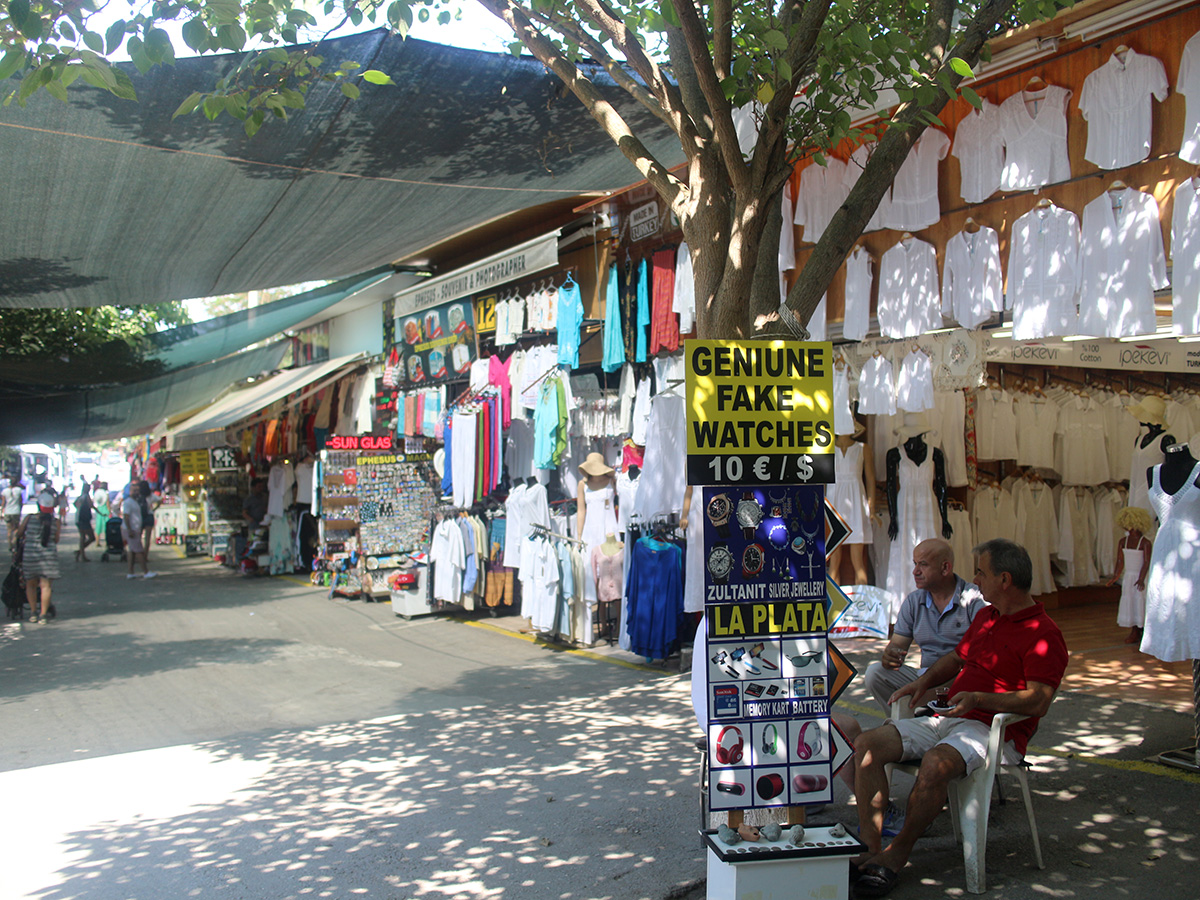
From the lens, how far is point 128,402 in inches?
611

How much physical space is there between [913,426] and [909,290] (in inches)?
92.2

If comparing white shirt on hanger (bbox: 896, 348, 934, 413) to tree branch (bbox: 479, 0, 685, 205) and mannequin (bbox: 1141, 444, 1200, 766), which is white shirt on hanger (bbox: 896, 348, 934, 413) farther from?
tree branch (bbox: 479, 0, 685, 205)

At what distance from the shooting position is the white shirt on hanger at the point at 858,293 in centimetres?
681

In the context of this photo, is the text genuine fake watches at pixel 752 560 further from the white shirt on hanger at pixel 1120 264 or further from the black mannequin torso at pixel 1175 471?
the white shirt on hanger at pixel 1120 264

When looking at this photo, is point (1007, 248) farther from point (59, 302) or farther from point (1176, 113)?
point (59, 302)

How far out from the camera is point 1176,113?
5.05 m

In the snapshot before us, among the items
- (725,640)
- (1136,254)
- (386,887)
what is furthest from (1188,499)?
(386,887)

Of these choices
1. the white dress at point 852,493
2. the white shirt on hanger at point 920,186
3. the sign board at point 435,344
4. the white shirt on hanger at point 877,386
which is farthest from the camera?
the sign board at point 435,344

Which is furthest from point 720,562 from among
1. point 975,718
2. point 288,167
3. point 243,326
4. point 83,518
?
point 83,518

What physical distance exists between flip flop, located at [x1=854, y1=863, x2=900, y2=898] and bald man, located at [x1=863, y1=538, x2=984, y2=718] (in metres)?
1.03

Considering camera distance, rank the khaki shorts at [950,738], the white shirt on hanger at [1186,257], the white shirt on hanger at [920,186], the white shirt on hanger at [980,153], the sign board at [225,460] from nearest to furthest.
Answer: the khaki shorts at [950,738]
the white shirt on hanger at [1186,257]
the white shirt on hanger at [980,153]
the white shirt on hanger at [920,186]
the sign board at [225,460]

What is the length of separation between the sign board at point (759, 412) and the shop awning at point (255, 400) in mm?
11704

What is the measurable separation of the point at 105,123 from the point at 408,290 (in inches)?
268

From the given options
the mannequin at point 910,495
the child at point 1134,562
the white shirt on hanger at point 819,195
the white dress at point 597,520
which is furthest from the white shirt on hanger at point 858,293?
the child at point 1134,562
